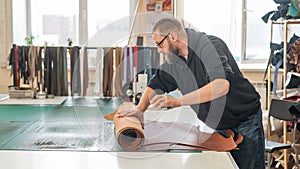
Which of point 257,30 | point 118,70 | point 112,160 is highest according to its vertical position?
point 257,30

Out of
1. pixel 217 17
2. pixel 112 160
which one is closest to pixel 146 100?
pixel 112 160

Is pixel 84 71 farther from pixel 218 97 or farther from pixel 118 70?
pixel 218 97

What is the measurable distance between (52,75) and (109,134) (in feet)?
5.32

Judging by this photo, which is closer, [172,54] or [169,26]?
[169,26]

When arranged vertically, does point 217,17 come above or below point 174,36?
above

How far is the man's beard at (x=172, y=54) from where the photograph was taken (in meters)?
2.02

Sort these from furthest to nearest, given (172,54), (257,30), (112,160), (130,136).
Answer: (257,30), (172,54), (130,136), (112,160)

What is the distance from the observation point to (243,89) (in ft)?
6.64

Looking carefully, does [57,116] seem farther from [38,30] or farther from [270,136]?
[38,30]

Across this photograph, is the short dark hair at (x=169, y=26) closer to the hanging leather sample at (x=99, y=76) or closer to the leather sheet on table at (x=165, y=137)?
the leather sheet on table at (x=165, y=137)

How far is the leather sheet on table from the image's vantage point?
62.5 inches

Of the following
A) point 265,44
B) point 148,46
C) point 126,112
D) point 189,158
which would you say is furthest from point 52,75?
point 265,44

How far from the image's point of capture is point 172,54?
208 cm

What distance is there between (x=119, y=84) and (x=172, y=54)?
1139 millimetres
